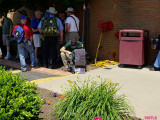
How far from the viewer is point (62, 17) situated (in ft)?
30.0

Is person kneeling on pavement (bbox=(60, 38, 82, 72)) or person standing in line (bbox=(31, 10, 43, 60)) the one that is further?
person standing in line (bbox=(31, 10, 43, 60))

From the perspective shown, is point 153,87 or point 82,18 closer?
point 153,87

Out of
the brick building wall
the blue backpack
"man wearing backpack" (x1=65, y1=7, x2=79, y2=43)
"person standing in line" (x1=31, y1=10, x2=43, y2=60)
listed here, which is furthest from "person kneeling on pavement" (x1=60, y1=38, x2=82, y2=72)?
the brick building wall

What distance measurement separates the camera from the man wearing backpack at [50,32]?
7844 millimetres

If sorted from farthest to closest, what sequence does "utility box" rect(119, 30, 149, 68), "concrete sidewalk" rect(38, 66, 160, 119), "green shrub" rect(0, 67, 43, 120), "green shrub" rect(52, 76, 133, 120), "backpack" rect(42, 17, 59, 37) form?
"backpack" rect(42, 17, 59, 37) < "utility box" rect(119, 30, 149, 68) < "concrete sidewalk" rect(38, 66, 160, 119) < "green shrub" rect(52, 76, 133, 120) < "green shrub" rect(0, 67, 43, 120)

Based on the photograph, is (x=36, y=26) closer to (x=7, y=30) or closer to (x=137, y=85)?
(x=7, y=30)

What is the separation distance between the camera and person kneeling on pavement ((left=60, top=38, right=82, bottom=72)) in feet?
24.4

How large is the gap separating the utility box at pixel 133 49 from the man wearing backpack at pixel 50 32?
1998 millimetres

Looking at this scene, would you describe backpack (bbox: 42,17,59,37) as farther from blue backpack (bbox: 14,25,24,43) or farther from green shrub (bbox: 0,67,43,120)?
green shrub (bbox: 0,67,43,120)

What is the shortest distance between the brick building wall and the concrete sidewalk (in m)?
1.29

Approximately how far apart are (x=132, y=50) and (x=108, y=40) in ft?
5.49

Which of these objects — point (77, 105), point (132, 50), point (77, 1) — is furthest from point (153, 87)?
point (77, 1)

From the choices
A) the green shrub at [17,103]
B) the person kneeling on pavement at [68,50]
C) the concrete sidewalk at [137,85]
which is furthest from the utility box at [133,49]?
the green shrub at [17,103]

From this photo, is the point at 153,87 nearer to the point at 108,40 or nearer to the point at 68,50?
the point at 68,50
